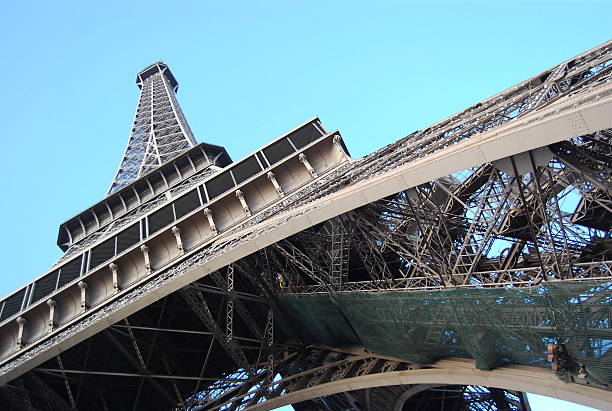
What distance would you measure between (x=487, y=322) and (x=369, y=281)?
4159mm

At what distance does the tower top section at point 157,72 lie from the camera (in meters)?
74.1

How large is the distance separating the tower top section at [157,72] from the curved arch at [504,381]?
61729 mm

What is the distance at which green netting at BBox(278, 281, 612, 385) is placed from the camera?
1068 centimetres

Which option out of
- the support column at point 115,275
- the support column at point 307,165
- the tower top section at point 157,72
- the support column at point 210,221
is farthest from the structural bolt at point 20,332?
the tower top section at point 157,72

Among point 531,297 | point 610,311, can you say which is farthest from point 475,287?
point 610,311

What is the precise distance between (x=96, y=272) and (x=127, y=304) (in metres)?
5.84

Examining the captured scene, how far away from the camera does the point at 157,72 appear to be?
74250 millimetres

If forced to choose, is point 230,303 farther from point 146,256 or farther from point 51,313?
point 51,313

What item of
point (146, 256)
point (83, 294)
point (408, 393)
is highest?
point (146, 256)

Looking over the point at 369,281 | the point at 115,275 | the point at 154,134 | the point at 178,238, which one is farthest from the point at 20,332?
the point at 154,134

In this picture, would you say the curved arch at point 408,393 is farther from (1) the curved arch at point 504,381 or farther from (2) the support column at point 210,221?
(2) the support column at point 210,221

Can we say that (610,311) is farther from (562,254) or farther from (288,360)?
(288,360)

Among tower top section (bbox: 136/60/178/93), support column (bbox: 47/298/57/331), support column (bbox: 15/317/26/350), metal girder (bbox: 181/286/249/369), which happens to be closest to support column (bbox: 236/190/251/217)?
metal girder (bbox: 181/286/249/369)

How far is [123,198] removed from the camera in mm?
41781
